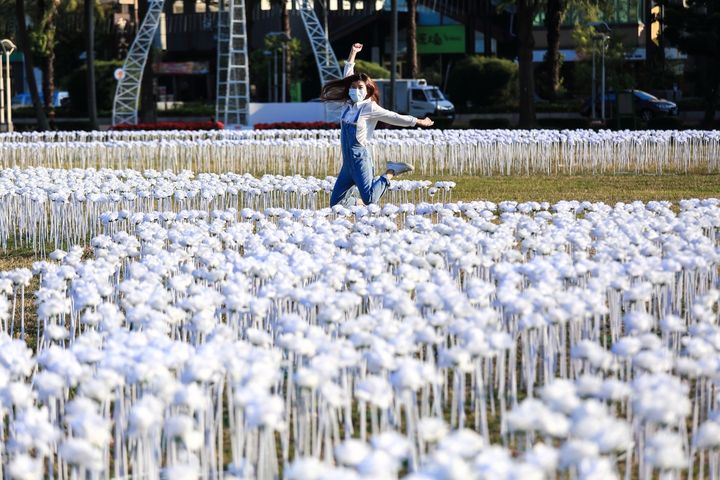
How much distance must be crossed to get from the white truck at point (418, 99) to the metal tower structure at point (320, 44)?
8.03 metres

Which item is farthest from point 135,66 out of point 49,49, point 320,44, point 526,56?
point 49,49

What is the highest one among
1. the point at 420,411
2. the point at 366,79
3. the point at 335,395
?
the point at 366,79

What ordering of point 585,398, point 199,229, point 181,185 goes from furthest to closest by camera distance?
point 181,185, point 199,229, point 585,398

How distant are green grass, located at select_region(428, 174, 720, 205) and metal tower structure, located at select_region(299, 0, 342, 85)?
68.9ft

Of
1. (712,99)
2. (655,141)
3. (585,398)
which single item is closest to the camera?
(585,398)

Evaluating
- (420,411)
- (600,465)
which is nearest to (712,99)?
(420,411)

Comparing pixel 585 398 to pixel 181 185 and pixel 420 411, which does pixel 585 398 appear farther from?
pixel 181 185

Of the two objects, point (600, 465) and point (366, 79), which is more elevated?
point (366, 79)

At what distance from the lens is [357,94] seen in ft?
51.7

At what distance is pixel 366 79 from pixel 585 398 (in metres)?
9.18

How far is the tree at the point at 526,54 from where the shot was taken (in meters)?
42.2

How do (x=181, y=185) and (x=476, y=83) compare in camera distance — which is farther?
(x=476, y=83)

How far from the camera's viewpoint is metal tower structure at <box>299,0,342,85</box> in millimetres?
46938

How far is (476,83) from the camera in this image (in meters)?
64.9
